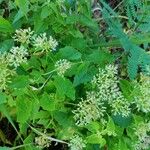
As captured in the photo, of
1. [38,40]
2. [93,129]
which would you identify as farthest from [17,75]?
[93,129]

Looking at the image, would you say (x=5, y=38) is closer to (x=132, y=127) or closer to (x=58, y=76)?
(x=58, y=76)

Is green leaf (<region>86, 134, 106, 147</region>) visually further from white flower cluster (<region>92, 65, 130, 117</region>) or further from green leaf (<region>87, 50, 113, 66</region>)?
green leaf (<region>87, 50, 113, 66</region>)

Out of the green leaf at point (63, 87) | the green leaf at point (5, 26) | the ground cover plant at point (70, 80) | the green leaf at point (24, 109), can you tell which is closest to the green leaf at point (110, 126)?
the ground cover plant at point (70, 80)

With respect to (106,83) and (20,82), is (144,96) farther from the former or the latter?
(20,82)

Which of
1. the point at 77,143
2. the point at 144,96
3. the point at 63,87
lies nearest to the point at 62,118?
the point at 77,143

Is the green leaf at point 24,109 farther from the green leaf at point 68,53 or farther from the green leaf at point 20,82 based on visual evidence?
the green leaf at point 68,53

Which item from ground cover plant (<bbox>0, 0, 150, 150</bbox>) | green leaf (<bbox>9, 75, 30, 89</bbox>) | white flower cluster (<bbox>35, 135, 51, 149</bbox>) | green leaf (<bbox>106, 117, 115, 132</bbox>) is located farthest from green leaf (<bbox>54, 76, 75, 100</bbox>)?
white flower cluster (<bbox>35, 135, 51, 149</bbox>)
